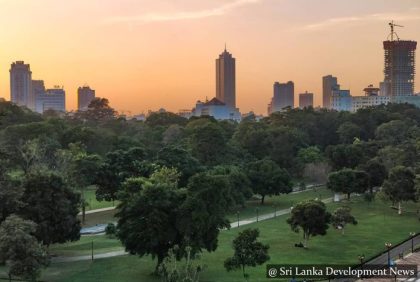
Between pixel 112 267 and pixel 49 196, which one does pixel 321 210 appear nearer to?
pixel 112 267

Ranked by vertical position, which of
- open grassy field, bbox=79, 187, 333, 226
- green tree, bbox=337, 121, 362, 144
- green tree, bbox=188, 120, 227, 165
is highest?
green tree, bbox=337, 121, 362, 144

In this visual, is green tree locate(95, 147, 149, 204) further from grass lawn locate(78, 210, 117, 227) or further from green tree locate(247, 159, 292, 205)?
green tree locate(247, 159, 292, 205)

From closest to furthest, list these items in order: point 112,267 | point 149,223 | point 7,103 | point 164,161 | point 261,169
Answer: point 149,223
point 112,267
point 164,161
point 261,169
point 7,103

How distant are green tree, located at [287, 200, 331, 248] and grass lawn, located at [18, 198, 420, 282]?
5.06ft

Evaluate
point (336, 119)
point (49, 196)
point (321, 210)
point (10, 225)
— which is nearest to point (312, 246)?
point (321, 210)

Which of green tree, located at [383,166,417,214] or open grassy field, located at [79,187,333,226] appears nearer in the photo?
green tree, located at [383,166,417,214]

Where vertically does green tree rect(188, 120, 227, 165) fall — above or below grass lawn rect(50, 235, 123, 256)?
above

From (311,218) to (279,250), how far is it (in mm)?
A: 3784

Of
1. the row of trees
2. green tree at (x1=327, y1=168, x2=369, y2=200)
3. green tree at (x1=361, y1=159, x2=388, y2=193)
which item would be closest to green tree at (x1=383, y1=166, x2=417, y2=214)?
the row of trees

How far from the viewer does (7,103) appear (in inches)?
4208

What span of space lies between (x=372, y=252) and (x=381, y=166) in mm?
30224

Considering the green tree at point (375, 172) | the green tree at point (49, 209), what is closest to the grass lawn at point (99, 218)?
the green tree at point (49, 209)

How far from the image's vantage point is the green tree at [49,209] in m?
39.1

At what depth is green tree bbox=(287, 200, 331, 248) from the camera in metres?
44.7
